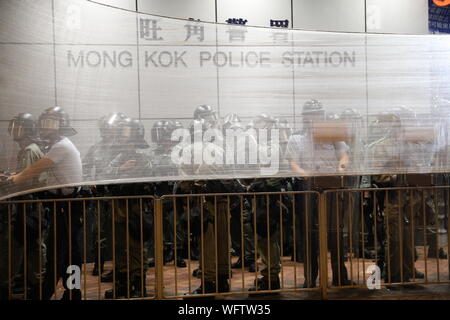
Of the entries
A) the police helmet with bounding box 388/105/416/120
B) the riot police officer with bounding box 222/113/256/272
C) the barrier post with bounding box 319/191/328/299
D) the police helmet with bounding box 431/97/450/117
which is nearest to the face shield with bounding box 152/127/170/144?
the riot police officer with bounding box 222/113/256/272

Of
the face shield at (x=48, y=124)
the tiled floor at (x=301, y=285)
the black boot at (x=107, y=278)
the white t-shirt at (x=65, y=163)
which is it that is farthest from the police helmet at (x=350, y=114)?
the black boot at (x=107, y=278)

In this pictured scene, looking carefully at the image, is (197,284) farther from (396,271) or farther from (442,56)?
(442,56)

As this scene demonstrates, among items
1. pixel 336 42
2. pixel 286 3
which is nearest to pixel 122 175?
pixel 336 42

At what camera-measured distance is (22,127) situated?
14.0ft

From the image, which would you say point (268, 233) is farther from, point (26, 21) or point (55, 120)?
point (26, 21)

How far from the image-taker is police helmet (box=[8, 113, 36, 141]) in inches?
163

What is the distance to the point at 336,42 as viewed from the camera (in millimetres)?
4910

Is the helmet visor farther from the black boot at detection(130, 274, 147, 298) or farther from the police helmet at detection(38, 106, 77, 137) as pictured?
the black boot at detection(130, 274, 147, 298)

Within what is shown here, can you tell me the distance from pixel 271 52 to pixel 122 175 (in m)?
1.45

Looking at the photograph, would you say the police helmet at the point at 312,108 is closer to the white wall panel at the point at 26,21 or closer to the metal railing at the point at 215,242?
the metal railing at the point at 215,242

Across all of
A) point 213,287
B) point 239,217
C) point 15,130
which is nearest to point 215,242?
point 213,287

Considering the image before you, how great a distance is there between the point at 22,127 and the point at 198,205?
224cm

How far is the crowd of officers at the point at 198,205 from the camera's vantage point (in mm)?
4605

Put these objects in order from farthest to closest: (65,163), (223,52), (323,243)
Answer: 1. (323,243)
2. (223,52)
3. (65,163)
